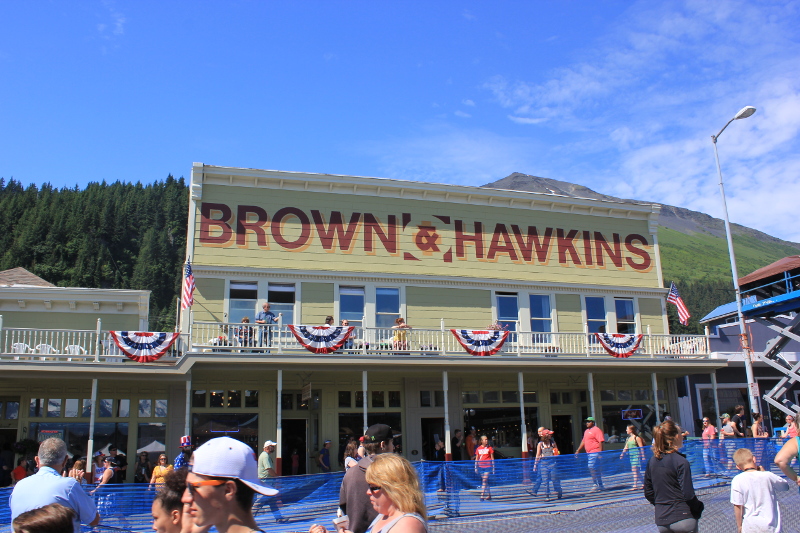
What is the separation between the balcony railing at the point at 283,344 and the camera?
58.1 ft

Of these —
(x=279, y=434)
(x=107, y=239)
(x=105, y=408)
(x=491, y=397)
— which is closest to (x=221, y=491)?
(x=279, y=434)

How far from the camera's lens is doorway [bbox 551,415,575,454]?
22.9 m

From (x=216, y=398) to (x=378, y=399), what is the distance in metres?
4.77

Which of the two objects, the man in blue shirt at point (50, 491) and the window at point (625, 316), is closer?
the man in blue shirt at point (50, 491)

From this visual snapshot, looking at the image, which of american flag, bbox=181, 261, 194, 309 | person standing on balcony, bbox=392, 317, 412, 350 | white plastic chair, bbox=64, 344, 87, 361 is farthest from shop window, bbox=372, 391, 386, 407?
white plastic chair, bbox=64, 344, 87, 361

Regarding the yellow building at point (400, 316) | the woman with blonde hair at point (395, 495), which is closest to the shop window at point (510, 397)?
the yellow building at point (400, 316)

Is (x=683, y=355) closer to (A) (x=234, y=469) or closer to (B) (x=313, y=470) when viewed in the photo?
(B) (x=313, y=470)

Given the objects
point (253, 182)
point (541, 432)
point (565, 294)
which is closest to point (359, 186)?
point (253, 182)

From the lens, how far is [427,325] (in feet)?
70.5

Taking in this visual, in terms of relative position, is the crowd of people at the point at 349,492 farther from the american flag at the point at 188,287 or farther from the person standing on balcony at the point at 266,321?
the american flag at the point at 188,287

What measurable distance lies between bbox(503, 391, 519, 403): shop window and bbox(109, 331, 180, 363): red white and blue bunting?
10508 mm

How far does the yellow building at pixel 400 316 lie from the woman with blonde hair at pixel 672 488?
12.7 meters

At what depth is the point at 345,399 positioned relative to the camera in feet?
67.8

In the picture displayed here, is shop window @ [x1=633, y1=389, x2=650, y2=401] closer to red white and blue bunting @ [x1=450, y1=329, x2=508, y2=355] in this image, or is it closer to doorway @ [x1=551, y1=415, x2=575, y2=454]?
doorway @ [x1=551, y1=415, x2=575, y2=454]
